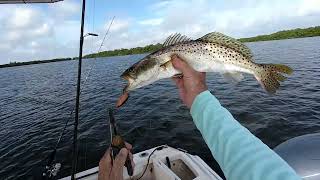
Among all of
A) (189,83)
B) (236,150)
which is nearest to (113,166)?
(189,83)

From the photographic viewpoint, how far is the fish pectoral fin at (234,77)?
3715 mm

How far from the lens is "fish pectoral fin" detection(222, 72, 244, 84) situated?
3.71 metres

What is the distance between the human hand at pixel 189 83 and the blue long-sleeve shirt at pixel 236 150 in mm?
252

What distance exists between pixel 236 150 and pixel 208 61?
6.11 feet

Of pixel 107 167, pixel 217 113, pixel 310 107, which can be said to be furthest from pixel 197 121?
pixel 310 107

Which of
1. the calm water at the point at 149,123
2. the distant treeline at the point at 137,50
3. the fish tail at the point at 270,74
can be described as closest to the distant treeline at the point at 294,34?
the distant treeline at the point at 137,50

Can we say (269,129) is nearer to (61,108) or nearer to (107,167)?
(107,167)

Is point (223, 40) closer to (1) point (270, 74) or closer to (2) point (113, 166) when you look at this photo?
(1) point (270, 74)

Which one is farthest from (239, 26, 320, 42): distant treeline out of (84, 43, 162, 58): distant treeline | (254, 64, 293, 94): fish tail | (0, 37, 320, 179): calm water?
(254, 64, 293, 94): fish tail

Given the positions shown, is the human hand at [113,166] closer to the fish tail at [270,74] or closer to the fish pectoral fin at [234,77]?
the fish pectoral fin at [234,77]

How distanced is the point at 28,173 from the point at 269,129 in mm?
12296

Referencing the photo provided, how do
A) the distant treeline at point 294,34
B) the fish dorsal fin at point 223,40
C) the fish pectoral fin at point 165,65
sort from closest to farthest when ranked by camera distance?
1. the fish pectoral fin at point 165,65
2. the fish dorsal fin at point 223,40
3. the distant treeline at point 294,34

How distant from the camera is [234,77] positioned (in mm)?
3742

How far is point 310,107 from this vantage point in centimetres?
1839
